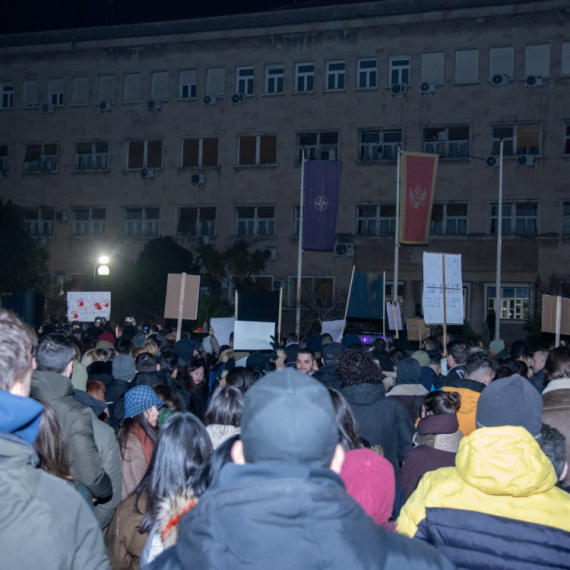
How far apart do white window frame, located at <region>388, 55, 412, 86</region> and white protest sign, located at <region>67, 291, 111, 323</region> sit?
21996mm

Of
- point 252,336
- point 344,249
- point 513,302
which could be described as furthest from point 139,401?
point 513,302

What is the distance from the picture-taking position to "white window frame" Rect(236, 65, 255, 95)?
35781 millimetres

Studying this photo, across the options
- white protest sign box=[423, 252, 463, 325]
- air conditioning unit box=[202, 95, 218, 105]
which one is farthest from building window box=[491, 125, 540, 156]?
white protest sign box=[423, 252, 463, 325]

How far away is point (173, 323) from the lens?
3578cm

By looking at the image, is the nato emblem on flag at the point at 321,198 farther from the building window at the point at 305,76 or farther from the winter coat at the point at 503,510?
the winter coat at the point at 503,510

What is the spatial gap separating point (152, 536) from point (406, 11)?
34409 mm

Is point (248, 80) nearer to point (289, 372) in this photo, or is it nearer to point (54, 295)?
point (54, 295)

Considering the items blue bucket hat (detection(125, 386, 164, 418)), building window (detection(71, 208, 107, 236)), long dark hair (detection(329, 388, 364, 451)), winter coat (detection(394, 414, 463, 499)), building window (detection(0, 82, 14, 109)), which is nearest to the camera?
long dark hair (detection(329, 388, 364, 451))

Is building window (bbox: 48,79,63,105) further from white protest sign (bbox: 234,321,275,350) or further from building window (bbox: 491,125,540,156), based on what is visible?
white protest sign (bbox: 234,321,275,350)

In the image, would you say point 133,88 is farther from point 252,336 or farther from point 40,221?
point 252,336

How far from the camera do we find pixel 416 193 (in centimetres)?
2648

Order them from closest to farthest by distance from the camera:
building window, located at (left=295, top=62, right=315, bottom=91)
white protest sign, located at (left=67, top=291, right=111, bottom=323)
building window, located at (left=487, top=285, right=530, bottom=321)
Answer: white protest sign, located at (left=67, top=291, right=111, bottom=323) < building window, located at (left=487, top=285, right=530, bottom=321) < building window, located at (left=295, top=62, right=315, bottom=91)

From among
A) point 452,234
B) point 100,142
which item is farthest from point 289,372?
point 100,142

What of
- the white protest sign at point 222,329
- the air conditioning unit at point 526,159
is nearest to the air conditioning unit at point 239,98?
the air conditioning unit at point 526,159
